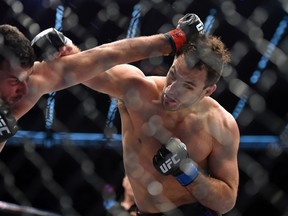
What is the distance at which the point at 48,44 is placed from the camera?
141cm

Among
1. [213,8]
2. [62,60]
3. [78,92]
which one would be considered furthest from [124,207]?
[62,60]

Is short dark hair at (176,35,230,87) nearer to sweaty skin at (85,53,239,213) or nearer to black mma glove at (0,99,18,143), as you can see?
sweaty skin at (85,53,239,213)

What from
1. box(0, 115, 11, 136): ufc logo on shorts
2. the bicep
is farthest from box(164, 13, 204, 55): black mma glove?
box(0, 115, 11, 136): ufc logo on shorts

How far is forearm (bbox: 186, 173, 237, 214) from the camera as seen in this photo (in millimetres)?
1540

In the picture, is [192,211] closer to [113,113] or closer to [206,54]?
[206,54]

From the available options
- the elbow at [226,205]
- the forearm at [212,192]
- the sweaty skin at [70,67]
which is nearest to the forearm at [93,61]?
the sweaty skin at [70,67]

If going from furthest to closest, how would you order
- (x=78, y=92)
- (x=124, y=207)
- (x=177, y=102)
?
(x=78, y=92) < (x=124, y=207) < (x=177, y=102)

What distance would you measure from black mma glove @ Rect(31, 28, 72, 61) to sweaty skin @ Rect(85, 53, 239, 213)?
0.19 meters

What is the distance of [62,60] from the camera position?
1405mm

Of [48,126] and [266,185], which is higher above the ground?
[48,126]

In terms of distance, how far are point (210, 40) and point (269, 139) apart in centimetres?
202

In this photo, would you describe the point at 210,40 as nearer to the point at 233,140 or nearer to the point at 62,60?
the point at 233,140

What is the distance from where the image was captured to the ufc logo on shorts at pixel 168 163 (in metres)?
1.47

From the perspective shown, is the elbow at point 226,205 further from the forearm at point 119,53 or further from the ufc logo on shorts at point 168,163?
the forearm at point 119,53
